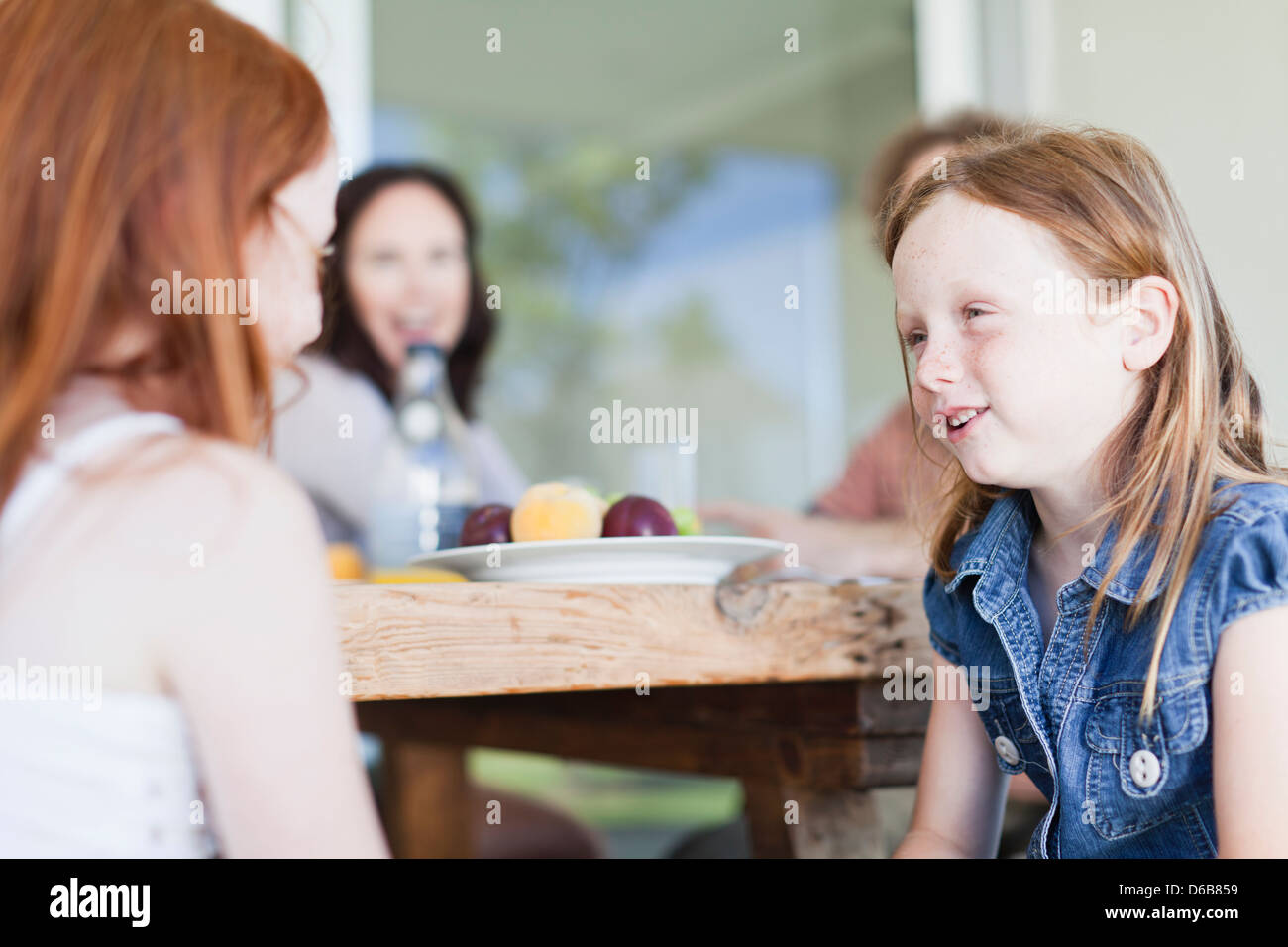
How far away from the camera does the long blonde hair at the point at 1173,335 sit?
871 mm

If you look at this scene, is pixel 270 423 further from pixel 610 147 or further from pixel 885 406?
pixel 610 147

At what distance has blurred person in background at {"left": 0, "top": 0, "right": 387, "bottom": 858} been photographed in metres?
0.59

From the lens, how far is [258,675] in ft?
1.94

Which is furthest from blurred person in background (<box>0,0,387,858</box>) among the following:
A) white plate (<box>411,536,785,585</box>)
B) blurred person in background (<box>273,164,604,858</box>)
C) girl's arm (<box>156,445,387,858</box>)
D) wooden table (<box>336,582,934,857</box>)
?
blurred person in background (<box>273,164,604,858</box>)

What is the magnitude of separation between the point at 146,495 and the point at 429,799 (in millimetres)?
1504

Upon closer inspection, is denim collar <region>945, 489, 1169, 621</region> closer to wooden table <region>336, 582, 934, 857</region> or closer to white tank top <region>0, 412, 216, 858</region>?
wooden table <region>336, 582, 934, 857</region>

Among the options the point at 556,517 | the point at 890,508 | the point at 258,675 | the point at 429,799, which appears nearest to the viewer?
the point at 258,675

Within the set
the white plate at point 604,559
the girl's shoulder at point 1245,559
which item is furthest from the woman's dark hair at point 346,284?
the girl's shoulder at point 1245,559

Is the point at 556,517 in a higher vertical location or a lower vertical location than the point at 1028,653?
higher

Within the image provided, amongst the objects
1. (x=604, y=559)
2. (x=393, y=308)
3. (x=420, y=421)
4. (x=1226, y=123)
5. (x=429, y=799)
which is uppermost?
(x=1226, y=123)

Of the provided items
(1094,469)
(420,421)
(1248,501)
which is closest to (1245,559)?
(1248,501)

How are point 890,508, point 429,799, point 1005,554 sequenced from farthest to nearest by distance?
point 890,508 → point 429,799 → point 1005,554

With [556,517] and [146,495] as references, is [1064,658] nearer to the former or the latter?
[556,517]

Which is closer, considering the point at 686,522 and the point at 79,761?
the point at 79,761
